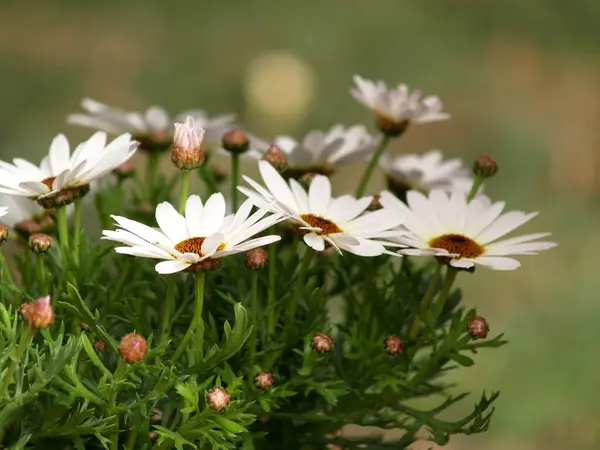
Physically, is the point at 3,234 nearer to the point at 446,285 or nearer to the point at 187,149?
A: the point at 187,149

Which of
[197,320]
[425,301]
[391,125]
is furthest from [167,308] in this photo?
[391,125]

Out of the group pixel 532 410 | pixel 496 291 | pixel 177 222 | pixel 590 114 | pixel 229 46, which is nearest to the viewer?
pixel 177 222

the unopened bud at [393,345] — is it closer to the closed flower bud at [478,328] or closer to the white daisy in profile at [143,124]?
the closed flower bud at [478,328]

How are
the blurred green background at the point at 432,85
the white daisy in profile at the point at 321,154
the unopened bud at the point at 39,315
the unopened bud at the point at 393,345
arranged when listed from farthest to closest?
1. the blurred green background at the point at 432,85
2. the white daisy in profile at the point at 321,154
3. the unopened bud at the point at 393,345
4. the unopened bud at the point at 39,315

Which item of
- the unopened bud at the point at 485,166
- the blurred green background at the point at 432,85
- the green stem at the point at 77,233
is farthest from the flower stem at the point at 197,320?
the blurred green background at the point at 432,85

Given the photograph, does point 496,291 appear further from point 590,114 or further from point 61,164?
point 61,164

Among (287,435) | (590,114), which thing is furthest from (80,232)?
(590,114)

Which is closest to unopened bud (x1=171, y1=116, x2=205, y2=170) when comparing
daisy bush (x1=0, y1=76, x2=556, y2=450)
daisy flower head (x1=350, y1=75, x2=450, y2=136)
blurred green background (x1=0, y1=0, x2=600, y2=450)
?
daisy bush (x1=0, y1=76, x2=556, y2=450)
